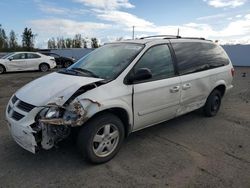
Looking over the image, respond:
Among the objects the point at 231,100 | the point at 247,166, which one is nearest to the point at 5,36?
the point at 231,100

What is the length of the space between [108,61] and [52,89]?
112 cm

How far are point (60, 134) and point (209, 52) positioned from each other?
3750mm

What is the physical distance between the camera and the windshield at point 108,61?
12.7 feet

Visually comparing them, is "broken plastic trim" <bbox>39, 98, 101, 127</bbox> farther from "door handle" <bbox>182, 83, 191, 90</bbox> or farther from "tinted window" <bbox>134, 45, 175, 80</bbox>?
"door handle" <bbox>182, 83, 191, 90</bbox>

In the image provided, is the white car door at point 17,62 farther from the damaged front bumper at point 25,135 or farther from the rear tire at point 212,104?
the damaged front bumper at point 25,135

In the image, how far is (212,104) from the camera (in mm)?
5668

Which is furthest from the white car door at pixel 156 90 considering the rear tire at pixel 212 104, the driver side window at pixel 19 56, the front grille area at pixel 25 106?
the driver side window at pixel 19 56

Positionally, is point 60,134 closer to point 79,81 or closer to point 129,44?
point 79,81

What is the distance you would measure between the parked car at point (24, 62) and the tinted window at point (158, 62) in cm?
1418

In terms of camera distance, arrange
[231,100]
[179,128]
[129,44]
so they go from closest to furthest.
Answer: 1. [129,44]
2. [179,128]
3. [231,100]

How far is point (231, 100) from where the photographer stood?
7578 millimetres

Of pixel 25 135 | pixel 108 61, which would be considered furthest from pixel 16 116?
pixel 108 61

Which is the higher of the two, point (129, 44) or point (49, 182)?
point (129, 44)

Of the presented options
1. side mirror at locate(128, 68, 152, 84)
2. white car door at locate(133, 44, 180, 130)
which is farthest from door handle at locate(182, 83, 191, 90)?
side mirror at locate(128, 68, 152, 84)
